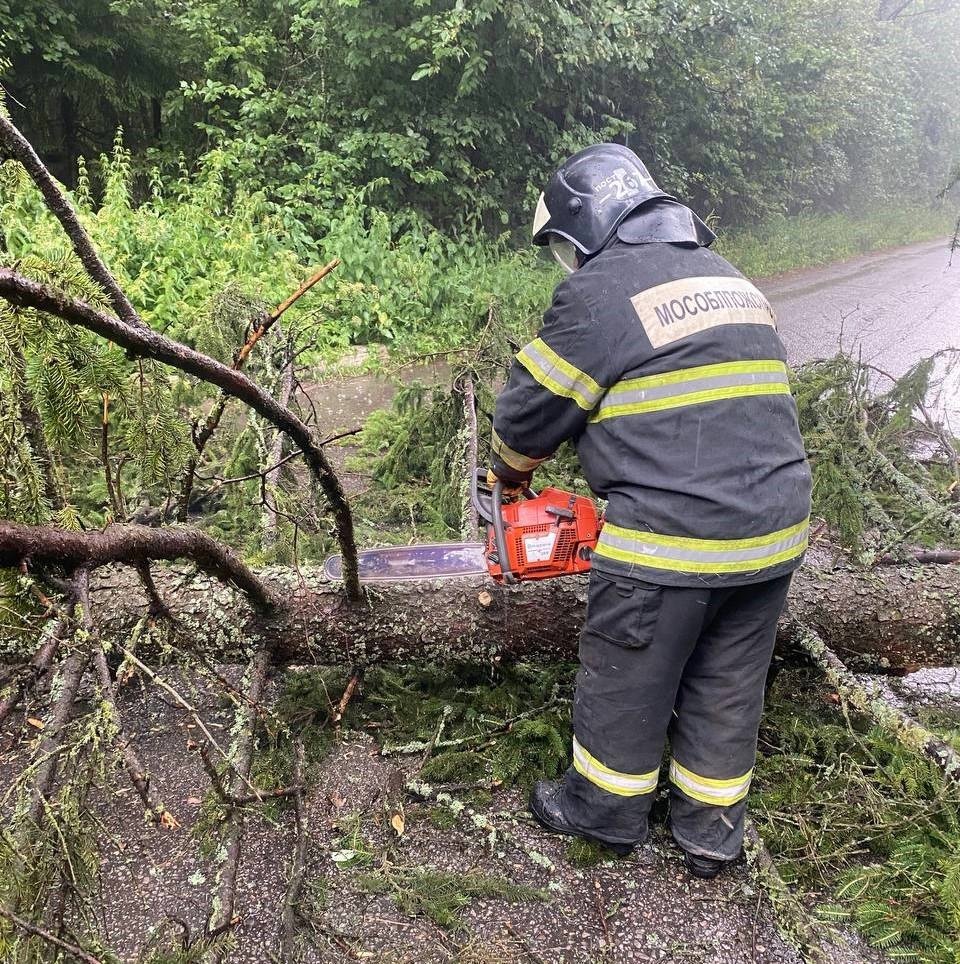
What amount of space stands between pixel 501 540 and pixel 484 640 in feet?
1.38

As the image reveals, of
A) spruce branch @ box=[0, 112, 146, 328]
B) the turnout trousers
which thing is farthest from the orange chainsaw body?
spruce branch @ box=[0, 112, 146, 328]

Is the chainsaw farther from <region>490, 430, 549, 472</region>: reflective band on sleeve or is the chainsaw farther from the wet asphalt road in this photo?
the wet asphalt road

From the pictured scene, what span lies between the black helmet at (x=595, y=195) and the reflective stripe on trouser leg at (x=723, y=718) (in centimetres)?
116

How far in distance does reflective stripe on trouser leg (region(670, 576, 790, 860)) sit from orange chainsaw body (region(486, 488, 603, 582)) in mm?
478

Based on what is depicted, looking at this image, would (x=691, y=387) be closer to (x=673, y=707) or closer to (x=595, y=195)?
(x=595, y=195)

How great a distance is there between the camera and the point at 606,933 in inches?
76.3

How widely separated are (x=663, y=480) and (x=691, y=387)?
0.26m

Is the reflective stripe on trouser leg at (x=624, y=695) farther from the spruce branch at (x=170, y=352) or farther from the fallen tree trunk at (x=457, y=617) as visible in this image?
the spruce branch at (x=170, y=352)

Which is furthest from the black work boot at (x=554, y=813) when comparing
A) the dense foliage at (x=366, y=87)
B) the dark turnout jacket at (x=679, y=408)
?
the dense foliage at (x=366, y=87)

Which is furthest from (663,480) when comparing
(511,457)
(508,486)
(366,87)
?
(366,87)

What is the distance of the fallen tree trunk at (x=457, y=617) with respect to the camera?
2.37 m

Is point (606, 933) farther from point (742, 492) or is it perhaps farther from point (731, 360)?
point (731, 360)

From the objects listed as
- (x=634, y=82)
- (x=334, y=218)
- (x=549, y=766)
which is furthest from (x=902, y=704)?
(x=634, y=82)

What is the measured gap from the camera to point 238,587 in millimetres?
2205
